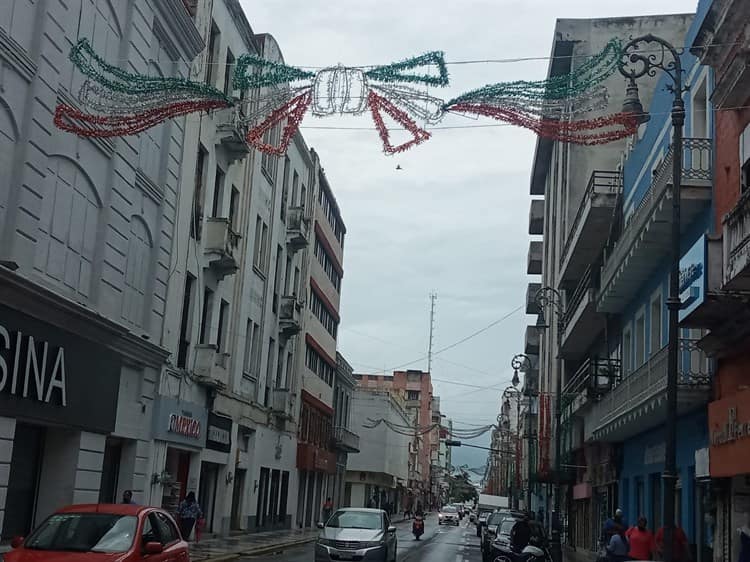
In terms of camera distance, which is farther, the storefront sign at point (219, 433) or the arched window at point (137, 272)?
the storefront sign at point (219, 433)

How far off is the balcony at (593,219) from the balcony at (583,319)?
83cm

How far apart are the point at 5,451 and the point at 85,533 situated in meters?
5.59

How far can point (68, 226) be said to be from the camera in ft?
62.9

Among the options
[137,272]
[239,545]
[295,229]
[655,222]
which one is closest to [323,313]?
[295,229]

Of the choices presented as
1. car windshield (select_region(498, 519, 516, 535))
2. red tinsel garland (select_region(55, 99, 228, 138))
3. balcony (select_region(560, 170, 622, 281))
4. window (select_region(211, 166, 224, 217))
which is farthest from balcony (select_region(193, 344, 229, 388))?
balcony (select_region(560, 170, 622, 281))

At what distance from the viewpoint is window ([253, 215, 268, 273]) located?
120ft

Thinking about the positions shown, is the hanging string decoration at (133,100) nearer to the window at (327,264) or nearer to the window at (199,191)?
the window at (199,191)

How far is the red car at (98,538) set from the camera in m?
11.1

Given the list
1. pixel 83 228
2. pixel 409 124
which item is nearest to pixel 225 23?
pixel 83 228

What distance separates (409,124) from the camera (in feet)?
47.5

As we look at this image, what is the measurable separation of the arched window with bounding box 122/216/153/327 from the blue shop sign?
12.5m

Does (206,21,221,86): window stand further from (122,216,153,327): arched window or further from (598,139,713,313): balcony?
(598,139,713,313): balcony

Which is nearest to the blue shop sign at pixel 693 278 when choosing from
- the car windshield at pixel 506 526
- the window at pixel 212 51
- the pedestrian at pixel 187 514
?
the car windshield at pixel 506 526

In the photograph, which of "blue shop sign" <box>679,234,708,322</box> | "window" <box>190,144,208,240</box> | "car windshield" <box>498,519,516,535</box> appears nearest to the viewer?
"blue shop sign" <box>679,234,708,322</box>
